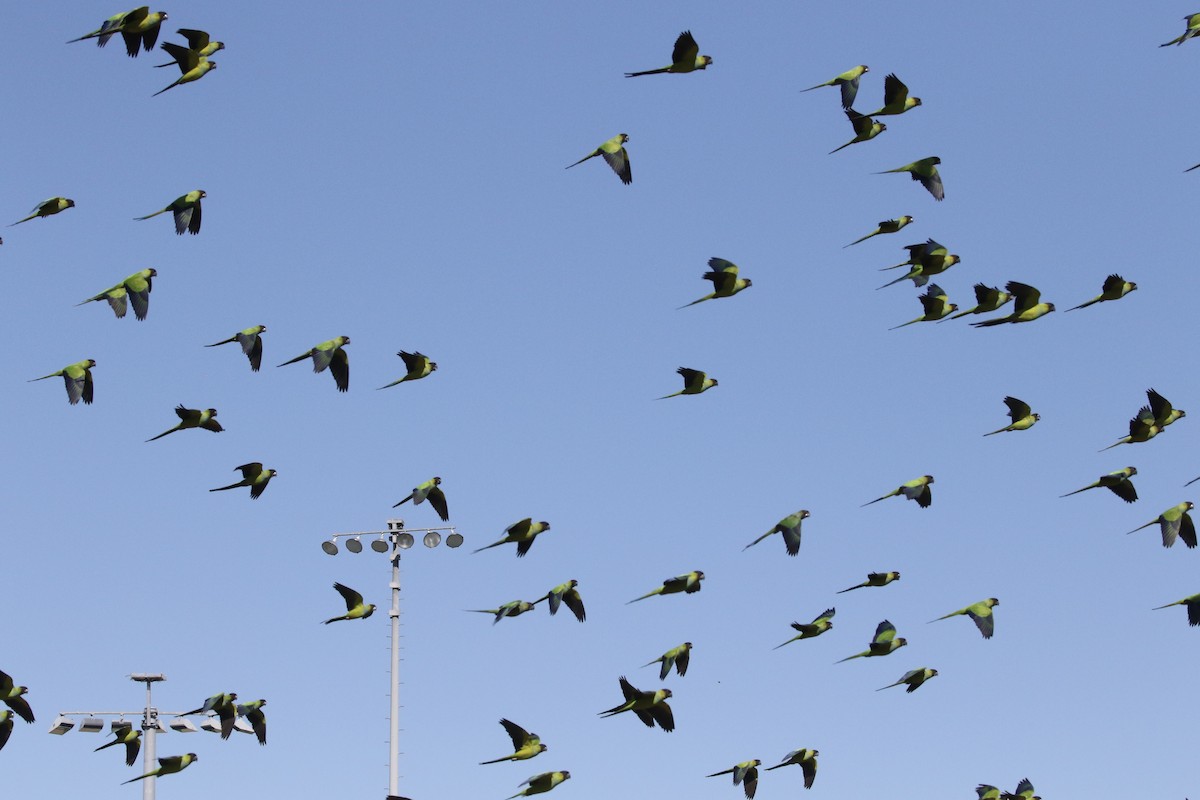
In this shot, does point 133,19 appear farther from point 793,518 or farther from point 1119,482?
point 1119,482

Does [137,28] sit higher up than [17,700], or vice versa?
[137,28]

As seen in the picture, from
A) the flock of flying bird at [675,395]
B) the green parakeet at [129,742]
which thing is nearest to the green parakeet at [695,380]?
the flock of flying bird at [675,395]

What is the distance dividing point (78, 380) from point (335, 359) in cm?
408

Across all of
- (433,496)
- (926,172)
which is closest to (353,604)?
(433,496)

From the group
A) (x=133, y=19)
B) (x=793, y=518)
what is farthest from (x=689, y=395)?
Result: (x=133, y=19)

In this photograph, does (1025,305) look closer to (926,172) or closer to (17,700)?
(926,172)

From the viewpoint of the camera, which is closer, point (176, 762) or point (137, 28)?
point (137, 28)

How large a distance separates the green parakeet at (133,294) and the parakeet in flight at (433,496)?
5567 millimetres

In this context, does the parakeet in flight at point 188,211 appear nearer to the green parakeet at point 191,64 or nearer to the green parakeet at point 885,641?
the green parakeet at point 191,64

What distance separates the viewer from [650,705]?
119ft

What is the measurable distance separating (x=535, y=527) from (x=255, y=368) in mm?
5255

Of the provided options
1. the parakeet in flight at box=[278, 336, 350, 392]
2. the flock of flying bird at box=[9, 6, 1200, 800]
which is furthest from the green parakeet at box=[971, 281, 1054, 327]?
the parakeet in flight at box=[278, 336, 350, 392]

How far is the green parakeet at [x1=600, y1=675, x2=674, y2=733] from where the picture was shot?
3600cm

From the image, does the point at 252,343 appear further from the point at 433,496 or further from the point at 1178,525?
the point at 1178,525
